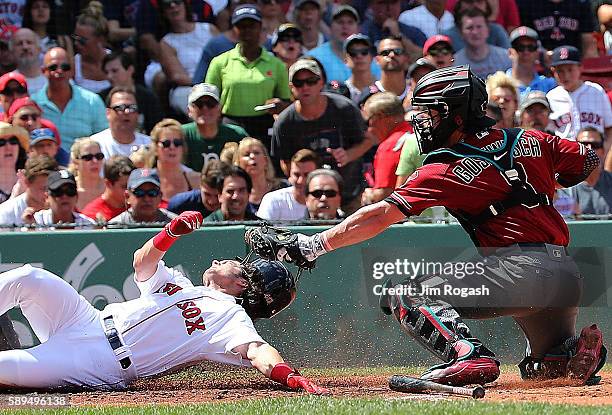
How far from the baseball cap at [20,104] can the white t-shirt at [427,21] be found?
407 cm

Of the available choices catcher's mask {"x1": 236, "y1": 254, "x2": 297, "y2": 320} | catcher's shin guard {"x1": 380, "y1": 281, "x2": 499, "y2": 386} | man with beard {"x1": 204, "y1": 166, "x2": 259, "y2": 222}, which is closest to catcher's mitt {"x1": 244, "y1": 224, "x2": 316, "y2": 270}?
catcher's mask {"x1": 236, "y1": 254, "x2": 297, "y2": 320}

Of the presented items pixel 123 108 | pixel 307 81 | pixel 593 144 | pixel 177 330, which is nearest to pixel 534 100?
pixel 593 144

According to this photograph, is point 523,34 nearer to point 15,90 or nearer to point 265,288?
point 15,90

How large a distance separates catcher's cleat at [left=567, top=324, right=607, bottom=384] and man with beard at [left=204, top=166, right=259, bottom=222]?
3.33 m

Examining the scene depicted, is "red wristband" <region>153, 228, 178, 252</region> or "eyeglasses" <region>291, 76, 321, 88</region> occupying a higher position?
"eyeglasses" <region>291, 76, 321, 88</region>

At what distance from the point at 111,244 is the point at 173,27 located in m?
4.42

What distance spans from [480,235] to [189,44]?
6.38 metres


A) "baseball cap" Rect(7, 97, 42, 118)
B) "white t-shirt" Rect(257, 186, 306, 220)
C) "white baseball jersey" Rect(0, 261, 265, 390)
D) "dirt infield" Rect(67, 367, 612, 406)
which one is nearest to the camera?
"dirt infield" Rect(67, 367, 612, 406)

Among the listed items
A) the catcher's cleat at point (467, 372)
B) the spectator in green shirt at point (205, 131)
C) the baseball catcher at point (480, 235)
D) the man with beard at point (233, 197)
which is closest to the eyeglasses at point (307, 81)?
the spectator in green shirt at point (205, 131)

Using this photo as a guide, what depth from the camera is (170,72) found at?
11562mm

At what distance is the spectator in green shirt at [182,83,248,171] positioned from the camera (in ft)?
32.9

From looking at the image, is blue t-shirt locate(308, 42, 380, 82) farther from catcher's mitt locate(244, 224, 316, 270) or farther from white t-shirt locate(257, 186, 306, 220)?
catcher's mitt locate(244, 224, 316, 270)

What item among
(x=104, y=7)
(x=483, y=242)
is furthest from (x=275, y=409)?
(x=104, y=7)

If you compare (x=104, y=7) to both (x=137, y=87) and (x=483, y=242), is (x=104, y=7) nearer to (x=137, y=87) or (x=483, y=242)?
(x=137, y=87)
